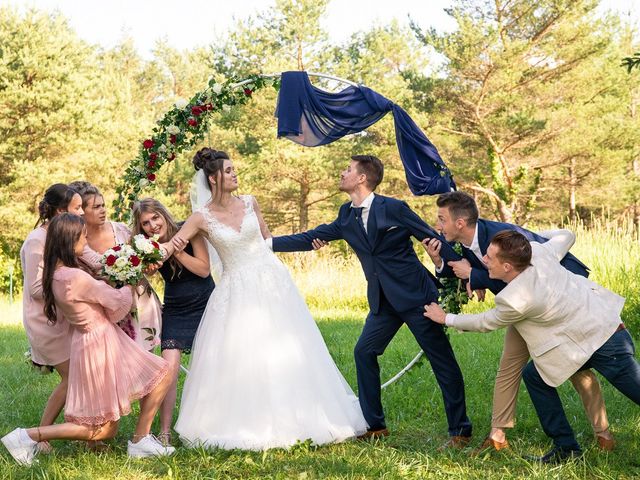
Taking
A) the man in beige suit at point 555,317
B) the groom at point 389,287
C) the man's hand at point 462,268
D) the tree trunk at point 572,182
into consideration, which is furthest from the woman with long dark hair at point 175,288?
the tree trunk at point 572,182

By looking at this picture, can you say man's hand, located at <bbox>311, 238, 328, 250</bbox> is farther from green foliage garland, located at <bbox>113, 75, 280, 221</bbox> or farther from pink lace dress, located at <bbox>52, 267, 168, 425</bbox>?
green foliage garland, located at <bbox>113, 75, 280, 221</bbox>

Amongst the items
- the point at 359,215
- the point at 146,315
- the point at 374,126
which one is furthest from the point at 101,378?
the point at 374,126

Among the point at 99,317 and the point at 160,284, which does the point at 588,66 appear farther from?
the point at 99,317

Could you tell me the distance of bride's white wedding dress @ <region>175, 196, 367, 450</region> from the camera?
19.3 ft

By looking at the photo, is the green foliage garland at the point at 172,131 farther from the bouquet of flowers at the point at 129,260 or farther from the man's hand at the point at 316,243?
the bouquet of flowers at the point at 129,260

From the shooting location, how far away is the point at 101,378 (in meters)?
5.52

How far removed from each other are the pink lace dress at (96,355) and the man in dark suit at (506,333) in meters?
2.46

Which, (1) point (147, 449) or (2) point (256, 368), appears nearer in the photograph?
(1) point (147, 449)

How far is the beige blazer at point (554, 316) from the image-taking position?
5.05 m

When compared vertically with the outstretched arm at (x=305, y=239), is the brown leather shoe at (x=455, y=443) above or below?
below

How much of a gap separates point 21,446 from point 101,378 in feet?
2.33

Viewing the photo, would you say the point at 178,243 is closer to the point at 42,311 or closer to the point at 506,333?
the point at 42,311

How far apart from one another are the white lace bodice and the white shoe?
1.46m

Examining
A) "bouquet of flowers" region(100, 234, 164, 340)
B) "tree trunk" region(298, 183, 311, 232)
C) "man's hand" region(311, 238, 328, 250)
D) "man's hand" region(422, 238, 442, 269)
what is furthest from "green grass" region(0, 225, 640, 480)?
"tree trunk" region(298, 183, 311, 232)
